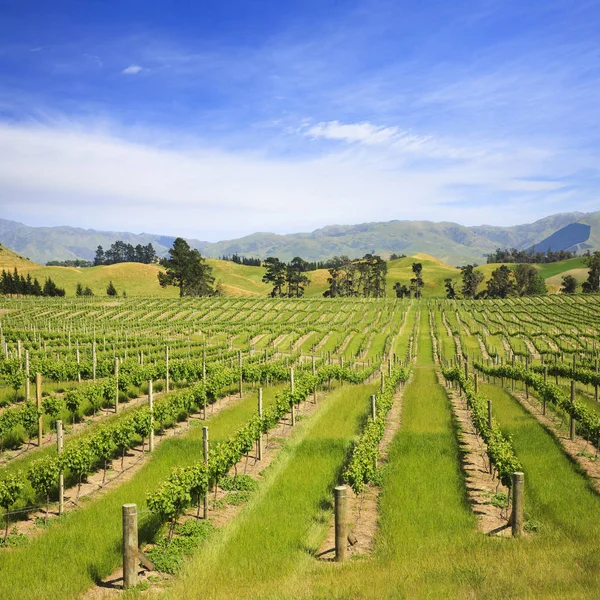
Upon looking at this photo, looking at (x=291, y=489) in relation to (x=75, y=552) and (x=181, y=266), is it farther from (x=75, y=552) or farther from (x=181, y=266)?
(x=181, y=266)

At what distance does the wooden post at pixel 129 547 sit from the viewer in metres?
10.5

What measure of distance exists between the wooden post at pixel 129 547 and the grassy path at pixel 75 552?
2.73 ft

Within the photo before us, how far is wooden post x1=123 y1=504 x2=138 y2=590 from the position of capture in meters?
10.5

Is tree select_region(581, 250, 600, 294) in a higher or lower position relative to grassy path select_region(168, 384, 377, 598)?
higher

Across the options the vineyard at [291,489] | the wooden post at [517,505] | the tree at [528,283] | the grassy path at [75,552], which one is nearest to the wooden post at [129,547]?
the vineyard at [291,489]

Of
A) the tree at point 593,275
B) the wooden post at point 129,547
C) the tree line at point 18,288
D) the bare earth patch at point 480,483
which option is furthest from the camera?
the tree at point 593,275

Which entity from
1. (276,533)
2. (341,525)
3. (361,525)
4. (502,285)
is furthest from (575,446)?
(502,285)

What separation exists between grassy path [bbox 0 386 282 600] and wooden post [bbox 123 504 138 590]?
832 mm

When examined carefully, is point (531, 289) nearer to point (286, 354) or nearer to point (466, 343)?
point (466, 343)

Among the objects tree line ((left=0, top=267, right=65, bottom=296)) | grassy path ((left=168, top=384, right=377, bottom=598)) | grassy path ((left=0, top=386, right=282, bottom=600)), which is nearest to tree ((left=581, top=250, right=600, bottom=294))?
grassy path ((left=168, top=384, right=377, bottom=598))

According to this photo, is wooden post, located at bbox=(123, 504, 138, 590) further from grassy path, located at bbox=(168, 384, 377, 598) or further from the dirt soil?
grassy path, located at bbox=(168, 384, 377, 598)

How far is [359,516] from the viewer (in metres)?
14.6

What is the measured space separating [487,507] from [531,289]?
17243 cm

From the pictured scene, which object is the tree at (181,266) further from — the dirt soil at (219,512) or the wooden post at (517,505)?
the wooden post at (517,505)
